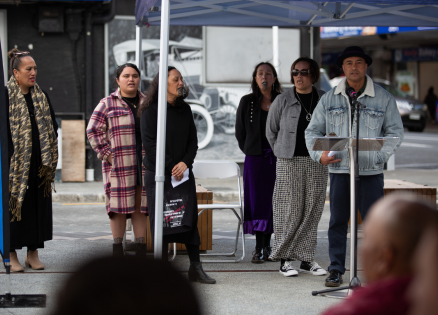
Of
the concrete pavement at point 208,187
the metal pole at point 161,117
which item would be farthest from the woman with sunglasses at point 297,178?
the concrete pavement at point 208,187

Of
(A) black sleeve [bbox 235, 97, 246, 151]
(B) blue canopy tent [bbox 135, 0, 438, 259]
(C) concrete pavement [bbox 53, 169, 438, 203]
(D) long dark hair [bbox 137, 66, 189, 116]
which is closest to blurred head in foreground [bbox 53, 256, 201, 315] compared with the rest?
(D) long dark hair [bbox 137, 66, 189, 116]

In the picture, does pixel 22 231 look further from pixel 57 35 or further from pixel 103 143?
pixel 57 35

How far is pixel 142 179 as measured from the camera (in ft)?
17.4

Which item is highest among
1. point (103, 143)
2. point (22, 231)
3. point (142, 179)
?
point (103, 143)

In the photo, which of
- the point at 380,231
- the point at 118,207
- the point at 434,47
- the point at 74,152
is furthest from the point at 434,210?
the point at 434,47

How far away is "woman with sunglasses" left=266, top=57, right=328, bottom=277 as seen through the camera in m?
5.25

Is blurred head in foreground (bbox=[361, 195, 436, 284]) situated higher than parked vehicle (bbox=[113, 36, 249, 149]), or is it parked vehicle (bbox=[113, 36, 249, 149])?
parked vehicle (bbox=[113, 36, 249, 149])

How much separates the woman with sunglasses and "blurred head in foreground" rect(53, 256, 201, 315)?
4.15 m

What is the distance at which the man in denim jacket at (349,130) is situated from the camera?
15.3 feet

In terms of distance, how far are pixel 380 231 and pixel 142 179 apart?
4.15m

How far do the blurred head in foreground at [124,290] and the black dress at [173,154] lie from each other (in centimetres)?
362

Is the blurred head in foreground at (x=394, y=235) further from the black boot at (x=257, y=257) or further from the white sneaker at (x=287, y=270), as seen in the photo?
the black boot at (x=257, y=257)

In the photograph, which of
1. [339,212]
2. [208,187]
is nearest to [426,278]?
[339,212]

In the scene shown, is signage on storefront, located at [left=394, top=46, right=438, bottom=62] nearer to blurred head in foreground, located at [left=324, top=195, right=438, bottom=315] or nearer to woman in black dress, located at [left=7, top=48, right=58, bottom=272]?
woman in black dress, located at [left=7, top=48, right=58, bottom=272]
